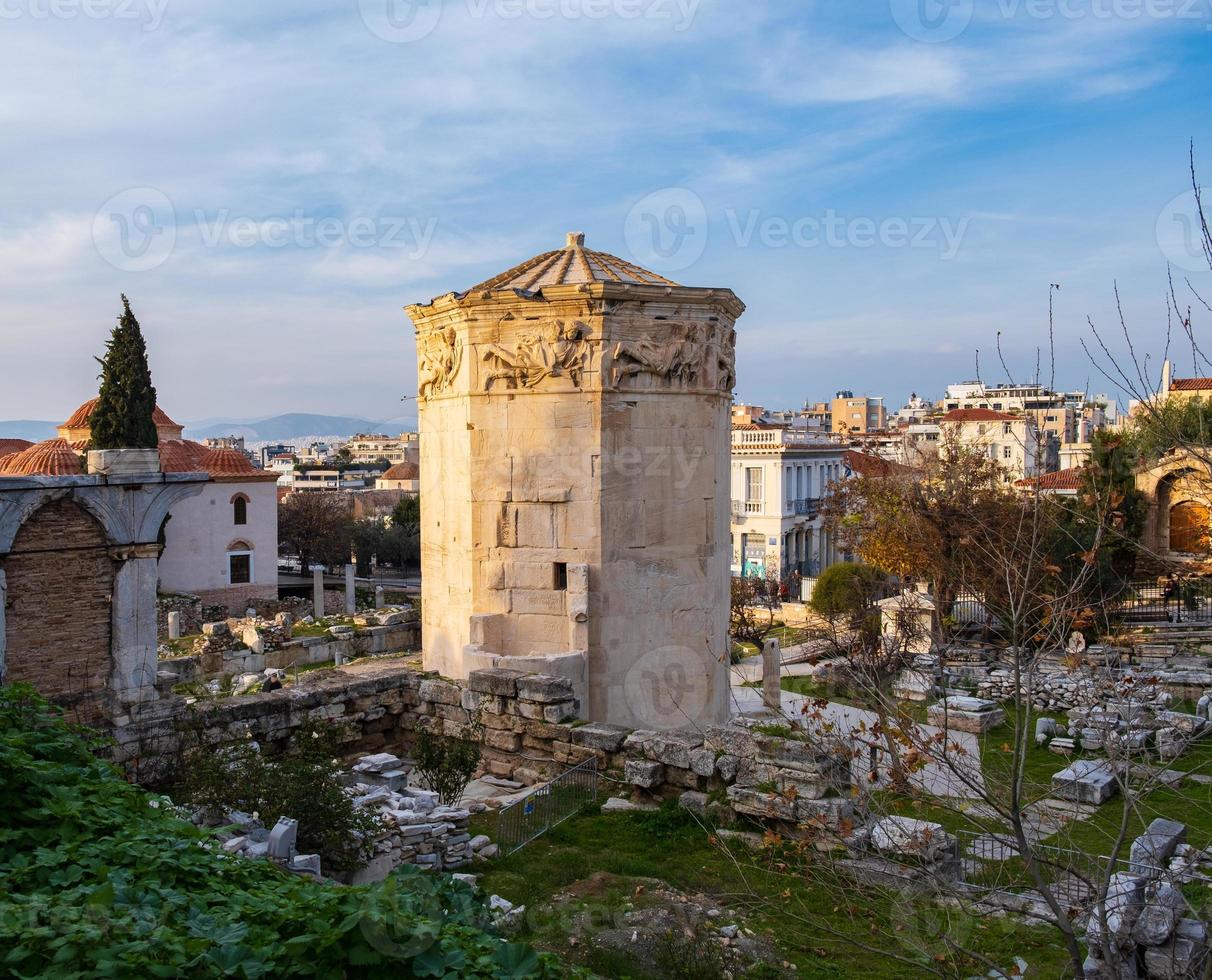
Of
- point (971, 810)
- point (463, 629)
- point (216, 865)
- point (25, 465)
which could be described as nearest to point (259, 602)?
point (25, 465)

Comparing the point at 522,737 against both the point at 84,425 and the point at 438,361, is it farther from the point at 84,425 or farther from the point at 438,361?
the point at 84,425

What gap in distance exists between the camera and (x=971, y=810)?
28.9ft

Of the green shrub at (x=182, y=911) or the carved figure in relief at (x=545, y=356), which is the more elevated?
the carved figure in relief at (x=545, y=356)

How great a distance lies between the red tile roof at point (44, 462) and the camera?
89.4 feet

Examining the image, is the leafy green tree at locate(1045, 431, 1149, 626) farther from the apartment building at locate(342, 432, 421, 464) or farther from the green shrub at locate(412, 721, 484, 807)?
the apartment building at locate(342, 432, 421, 464)

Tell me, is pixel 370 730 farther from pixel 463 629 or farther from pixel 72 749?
pixel 72 749

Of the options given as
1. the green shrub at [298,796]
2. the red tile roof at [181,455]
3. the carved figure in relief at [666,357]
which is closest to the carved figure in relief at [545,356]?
the carved figure in relief at [666,357]

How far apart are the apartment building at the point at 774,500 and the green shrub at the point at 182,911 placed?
32.7m

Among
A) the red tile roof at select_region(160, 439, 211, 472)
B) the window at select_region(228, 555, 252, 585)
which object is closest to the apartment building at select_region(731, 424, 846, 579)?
the window at select_region(228, 555, 252, 585)

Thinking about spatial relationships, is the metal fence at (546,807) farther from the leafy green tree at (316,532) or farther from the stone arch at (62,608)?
the leafy green tree at (316,532)

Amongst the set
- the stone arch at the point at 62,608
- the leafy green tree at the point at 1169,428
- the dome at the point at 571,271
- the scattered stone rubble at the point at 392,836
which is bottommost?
Answer: the scattered stone rubble at the point at 392,836

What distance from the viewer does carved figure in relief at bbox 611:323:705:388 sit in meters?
9.90

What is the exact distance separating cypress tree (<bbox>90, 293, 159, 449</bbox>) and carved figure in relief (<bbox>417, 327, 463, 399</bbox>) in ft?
63.1

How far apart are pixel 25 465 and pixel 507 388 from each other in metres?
23.8
